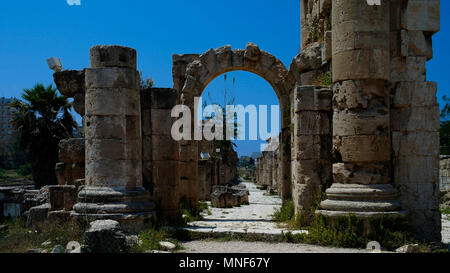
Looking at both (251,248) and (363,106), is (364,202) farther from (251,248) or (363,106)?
(251,248)

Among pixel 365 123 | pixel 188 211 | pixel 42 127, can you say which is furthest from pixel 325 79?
pixel 42 127

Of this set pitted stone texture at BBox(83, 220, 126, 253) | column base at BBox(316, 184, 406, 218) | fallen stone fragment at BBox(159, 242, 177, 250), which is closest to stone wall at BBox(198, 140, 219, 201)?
fallen stone fragment at BBox(159, 242, 177, 250)

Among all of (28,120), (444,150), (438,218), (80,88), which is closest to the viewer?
(438,218)

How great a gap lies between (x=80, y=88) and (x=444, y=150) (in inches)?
1092

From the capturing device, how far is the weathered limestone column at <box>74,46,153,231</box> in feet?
25.1

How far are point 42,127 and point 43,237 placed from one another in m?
13.8

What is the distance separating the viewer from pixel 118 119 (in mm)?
7820

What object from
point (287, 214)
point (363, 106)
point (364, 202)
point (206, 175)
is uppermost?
point (363, 106)

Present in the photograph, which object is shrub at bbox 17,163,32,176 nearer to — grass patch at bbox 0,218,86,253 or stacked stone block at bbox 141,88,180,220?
stacked stone block at bbox 141,88,180,220

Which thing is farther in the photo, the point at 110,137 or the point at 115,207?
the point at 110,137

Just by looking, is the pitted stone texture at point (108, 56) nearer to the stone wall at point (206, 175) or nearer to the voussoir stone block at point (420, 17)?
the voussoir stone block at point (420, 17)

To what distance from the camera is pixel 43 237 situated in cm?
686

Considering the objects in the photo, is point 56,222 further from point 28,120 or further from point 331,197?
point 28,120

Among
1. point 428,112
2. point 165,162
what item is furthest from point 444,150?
point 165,162
